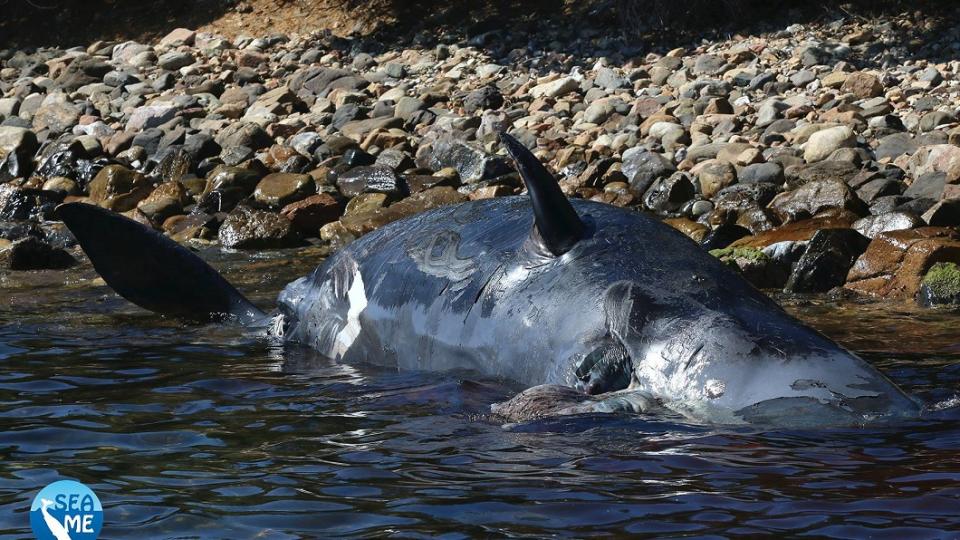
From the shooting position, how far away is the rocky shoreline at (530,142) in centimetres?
1134

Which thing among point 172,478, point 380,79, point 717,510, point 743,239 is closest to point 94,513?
point 172,478

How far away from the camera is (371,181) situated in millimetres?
14570

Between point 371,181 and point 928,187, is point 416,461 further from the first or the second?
point 371,181

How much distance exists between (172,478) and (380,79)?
1542 centimetres

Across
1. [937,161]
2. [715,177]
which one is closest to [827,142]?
[715,177]

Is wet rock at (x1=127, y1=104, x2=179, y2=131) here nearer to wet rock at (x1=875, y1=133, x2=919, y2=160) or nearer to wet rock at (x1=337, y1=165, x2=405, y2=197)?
wet rock at (x1=337, y1=165, x2=405, y2=197)

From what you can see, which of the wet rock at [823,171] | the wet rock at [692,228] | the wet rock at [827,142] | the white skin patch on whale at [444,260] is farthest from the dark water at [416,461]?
the wet rock at [827,142]

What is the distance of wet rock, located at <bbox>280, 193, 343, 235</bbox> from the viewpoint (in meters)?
13.9

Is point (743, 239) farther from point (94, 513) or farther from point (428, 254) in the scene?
point (94, 513)

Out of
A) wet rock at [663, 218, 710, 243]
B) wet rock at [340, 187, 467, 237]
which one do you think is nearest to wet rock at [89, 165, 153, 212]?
wet rock at [340, 187, 467, 237]

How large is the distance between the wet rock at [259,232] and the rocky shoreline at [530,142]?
0.08 feet

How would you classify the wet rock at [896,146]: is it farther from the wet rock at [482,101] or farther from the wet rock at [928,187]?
the wet rock at [482,101]

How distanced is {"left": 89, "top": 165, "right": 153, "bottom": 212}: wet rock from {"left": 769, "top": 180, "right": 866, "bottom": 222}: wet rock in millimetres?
7825

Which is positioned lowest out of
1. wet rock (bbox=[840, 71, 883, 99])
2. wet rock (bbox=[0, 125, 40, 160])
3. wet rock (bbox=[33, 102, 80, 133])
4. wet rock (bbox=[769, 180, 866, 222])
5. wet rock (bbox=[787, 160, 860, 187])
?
wet rock (bbox=[769, 180, 866, 222])
